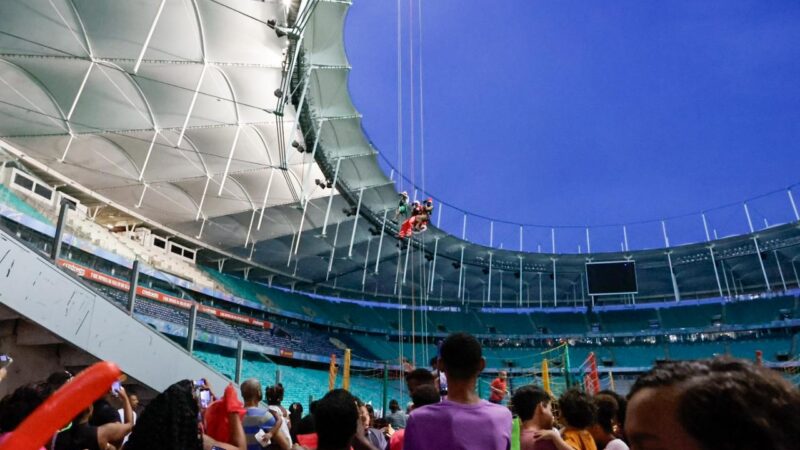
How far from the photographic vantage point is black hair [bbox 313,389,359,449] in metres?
2.77

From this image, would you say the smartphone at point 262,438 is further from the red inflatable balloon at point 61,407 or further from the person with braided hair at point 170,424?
the red inflatable balloon at point 61,407

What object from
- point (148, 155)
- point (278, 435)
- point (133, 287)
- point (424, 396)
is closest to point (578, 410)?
point (424, 396)

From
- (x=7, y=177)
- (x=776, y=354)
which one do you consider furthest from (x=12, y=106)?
(x=776, y=354)

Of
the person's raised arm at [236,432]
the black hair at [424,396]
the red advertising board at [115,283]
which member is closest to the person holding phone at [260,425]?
the person's raised arm at [236,432]

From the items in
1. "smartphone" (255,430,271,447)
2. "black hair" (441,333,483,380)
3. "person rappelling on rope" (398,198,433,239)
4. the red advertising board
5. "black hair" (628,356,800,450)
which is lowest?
"smartphone" (255,430,271,447)

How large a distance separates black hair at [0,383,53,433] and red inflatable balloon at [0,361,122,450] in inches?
82.1

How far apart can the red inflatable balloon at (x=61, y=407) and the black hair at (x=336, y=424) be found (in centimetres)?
172

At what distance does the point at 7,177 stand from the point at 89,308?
19.3m

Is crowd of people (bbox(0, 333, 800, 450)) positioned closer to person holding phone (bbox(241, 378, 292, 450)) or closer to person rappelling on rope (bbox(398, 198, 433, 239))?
person holding phone (bbox(241, 378, 292, 450))

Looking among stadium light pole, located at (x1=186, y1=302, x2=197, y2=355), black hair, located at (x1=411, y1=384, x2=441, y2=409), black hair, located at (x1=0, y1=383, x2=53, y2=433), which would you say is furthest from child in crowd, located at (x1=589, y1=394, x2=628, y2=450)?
stadium light pole, located at (x1=186, y1=302, x2=197, y2=355)

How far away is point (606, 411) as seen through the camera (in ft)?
12.2

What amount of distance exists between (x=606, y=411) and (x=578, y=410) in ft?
0.93

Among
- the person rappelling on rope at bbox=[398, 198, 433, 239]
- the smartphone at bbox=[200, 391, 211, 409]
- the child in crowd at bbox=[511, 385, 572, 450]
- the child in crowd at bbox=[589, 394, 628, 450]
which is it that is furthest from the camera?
the person rappelling on rope at bbox=[398, 198, 433, 239]

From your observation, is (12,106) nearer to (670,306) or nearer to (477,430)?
(477,430)
